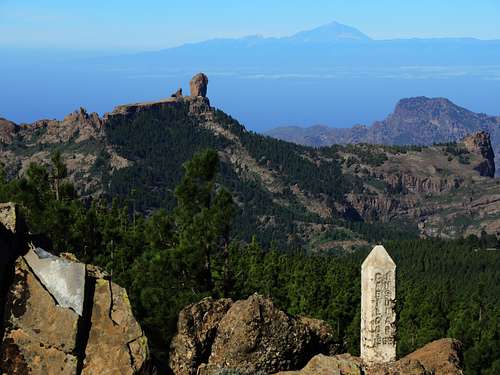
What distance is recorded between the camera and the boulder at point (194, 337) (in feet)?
73.4

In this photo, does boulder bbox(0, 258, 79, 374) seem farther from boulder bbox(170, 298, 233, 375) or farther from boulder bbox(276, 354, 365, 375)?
boulder bbox(276, 354, 365, 375)

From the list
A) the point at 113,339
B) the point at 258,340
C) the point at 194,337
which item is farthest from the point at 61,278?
the point at 258,340

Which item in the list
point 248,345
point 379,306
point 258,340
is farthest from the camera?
point 258,340

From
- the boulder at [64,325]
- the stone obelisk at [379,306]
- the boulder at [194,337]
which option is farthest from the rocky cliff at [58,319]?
the stone obelisk at [379,306]

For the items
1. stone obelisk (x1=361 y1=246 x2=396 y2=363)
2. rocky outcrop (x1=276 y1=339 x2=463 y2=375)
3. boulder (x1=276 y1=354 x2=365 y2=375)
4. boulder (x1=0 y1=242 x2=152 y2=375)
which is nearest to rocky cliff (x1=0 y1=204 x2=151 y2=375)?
boulder (x1=0 y1=242 x2=152 y2=375)

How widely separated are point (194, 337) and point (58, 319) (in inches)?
244

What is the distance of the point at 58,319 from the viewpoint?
17.3 meters

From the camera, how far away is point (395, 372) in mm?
19750

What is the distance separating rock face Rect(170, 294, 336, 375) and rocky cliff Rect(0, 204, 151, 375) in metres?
4.37

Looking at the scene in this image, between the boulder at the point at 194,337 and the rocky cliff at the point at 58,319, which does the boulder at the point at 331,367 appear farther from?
the rocky cliff at the point at 58,319

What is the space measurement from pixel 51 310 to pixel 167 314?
10.9 m

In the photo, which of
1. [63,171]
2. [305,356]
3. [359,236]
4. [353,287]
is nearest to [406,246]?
[359,236]

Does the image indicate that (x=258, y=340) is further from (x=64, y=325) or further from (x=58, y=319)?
(x=58, y=319)

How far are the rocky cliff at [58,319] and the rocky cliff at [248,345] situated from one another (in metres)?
4.38
